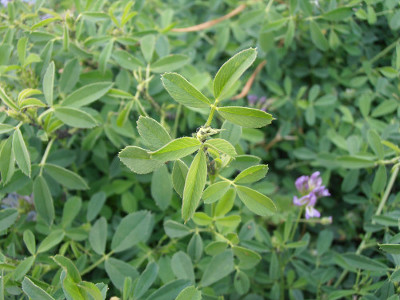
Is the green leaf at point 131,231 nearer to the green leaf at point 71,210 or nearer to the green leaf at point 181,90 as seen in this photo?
the green leaf at point 71,210

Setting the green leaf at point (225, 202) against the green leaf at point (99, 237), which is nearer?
the green leaf at point (225, 202)

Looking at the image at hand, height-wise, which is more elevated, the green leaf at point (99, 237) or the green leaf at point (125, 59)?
the green leaf at point (125, 59)

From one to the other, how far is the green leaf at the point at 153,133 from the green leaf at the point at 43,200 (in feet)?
1.54

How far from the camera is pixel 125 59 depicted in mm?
1371

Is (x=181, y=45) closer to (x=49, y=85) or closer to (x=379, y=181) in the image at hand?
(x=49, y=85)

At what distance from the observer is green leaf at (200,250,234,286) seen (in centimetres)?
117

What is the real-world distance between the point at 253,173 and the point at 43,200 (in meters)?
0.66

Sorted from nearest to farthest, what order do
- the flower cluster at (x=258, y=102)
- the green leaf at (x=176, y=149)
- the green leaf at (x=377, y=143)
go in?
1. the green leaf at (x=176, y=149)
2. the green leaf at (x=377, y=143)
3. the flower cluster at (x=258, y=102)

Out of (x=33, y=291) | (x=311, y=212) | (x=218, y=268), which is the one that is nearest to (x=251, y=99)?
(x=311, y=212)

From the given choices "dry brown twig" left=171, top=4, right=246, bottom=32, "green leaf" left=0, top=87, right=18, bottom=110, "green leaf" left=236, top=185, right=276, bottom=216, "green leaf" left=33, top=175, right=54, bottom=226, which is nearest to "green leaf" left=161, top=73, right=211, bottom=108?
"green leaf" left=236, top=185, right=276, bottom=216

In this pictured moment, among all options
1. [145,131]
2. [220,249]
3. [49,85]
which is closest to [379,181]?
[220,249]

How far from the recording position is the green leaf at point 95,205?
1351 millimetres

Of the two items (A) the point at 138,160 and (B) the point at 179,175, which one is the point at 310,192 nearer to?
(B) the point at 179,175

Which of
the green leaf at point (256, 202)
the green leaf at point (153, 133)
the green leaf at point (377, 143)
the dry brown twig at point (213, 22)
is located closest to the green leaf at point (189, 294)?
the green leaf at point (256, 202)
